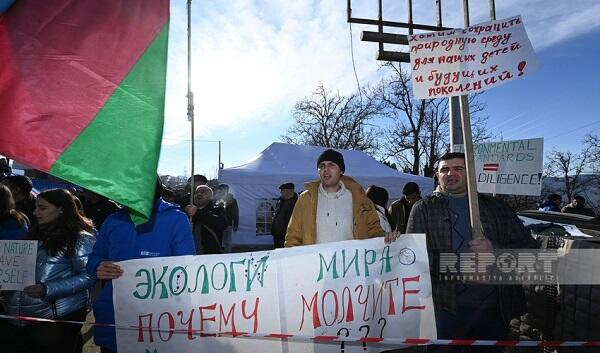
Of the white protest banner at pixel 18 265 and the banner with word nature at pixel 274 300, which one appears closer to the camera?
the banner with word nature at pixel 274 300

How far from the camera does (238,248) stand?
1344 centimetres

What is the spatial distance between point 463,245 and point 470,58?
1288 millimetres

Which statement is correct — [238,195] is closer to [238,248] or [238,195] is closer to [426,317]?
[238,248]

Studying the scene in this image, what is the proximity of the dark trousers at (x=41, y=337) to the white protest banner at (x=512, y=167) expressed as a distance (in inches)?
237

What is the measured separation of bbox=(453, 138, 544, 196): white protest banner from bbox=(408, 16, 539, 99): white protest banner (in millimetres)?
4330

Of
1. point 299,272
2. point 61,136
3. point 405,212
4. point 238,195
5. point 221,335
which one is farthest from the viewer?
point 238,195

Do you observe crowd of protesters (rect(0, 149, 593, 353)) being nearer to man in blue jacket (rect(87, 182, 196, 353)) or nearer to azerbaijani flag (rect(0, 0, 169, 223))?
man in blue jacket (rect(87, 182, 196, 353))

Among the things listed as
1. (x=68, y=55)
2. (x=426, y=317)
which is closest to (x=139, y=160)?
(x=68, y=55)

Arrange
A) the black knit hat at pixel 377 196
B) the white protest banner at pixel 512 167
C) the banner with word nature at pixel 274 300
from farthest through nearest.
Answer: the white protest banner at pixel 512 167 < the black knit hat at pixel 377 196 < the banner with word nature at pixel 274 300

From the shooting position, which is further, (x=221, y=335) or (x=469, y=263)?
(x=469, y=263)

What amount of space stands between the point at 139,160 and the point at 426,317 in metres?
2.05

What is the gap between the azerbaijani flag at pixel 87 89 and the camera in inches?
85.1

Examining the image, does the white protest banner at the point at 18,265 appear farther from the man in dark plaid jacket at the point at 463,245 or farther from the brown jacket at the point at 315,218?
the man in dark plaid jacket at the point at 463,245

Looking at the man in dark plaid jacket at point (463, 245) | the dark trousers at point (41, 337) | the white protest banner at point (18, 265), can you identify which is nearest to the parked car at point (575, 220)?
the man in dark plaid jacket at point (463, 245)
